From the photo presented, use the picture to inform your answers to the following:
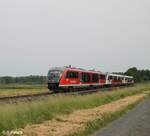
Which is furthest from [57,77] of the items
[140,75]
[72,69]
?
[140,75]

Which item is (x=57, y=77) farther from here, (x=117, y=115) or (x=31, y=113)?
(x=31, y=113)

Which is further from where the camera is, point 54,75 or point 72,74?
point 72,74

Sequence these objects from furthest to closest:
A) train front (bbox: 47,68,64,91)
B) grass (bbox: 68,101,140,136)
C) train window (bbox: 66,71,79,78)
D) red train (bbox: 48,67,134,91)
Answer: train window (bbox: 66,71,79,78)
red train (bbox: 48,67,134,91)
train front (bbox: 47,68,64,91)
grass (bbox: 68,101,140,136)

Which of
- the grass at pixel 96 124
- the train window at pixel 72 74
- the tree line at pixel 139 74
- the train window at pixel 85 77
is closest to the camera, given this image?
the grass at pixel 96 124

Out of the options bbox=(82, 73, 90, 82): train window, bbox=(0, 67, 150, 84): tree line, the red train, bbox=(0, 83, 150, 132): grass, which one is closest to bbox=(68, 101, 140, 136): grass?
bbox=(0, 83, 150, 132): grass

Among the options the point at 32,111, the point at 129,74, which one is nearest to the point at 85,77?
the point at 32,111

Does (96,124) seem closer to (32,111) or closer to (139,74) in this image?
(32,111)

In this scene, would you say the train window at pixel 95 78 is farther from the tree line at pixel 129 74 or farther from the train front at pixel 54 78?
the tree line at pixel 129 74

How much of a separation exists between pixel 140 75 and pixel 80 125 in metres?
137

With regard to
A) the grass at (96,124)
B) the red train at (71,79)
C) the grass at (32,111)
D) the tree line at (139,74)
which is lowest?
the grass at (96,124)

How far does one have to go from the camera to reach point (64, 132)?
15.5 metres

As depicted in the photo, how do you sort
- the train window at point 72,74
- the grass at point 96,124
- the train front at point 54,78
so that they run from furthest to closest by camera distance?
1. the train window at point 72,74
2. the train front at point 54,78
3. the grass at point 96,124

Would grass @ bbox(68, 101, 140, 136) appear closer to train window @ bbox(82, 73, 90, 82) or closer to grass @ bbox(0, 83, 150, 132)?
grass @ bbox(0, 83, 150, 132)

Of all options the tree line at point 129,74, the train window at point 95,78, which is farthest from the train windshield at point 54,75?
the tree line at point 129,74
